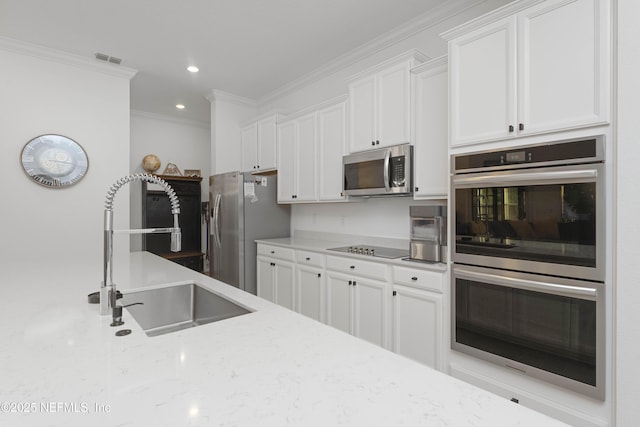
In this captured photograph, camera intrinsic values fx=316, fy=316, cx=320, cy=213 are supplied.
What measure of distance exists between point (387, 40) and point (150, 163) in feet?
13.5

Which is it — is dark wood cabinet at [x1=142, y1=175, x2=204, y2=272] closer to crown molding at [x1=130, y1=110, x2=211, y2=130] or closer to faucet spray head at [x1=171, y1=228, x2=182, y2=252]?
crown molding at [x1=130, y1=110, x2=211, y2=130]

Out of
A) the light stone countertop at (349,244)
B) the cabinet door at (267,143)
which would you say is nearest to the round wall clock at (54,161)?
the cabinet door at (267,143)

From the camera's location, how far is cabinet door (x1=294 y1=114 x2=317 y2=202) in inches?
137

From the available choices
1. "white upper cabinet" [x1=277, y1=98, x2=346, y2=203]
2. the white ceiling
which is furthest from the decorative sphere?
"white upper cabinet" [x1=277, y1=98, x2=346, y2=203]

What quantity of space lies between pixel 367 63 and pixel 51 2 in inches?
112

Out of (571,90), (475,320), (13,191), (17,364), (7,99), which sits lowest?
(475,320)

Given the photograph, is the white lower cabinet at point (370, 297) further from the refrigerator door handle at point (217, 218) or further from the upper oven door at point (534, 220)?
the refrigerator door handle at point (217, 218)

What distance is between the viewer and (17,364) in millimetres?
816

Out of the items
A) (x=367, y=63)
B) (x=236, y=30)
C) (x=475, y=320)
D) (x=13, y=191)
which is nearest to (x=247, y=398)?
(x=475, y=320)

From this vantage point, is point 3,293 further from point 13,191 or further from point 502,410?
point 13,191

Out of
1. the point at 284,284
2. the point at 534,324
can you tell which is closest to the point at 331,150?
the point at 284,284

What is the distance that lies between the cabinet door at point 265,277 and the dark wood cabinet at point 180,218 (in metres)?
2.12

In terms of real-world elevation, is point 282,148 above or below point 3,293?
above

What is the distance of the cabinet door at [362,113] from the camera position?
2.81 metres
